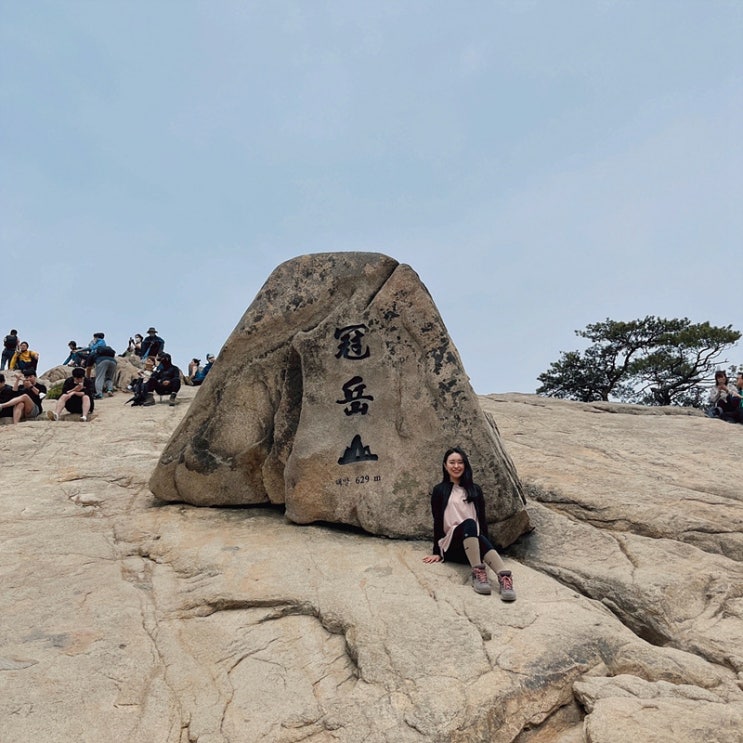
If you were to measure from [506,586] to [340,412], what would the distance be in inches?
120

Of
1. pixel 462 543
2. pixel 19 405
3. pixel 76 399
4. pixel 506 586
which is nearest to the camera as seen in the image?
pixel 506 586

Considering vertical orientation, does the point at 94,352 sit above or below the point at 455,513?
above

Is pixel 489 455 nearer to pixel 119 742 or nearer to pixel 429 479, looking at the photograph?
pixel 429 479

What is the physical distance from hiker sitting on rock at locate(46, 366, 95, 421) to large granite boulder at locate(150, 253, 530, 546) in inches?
256

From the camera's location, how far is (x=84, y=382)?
47.5 ft

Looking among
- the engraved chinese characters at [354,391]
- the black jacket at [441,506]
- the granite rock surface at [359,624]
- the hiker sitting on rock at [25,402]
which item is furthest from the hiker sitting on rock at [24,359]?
the black jacket at [441,506]

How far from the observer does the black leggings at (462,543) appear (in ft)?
19.8

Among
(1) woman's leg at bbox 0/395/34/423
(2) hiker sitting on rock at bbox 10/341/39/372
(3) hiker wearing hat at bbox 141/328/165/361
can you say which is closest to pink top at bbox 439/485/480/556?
(1) woman's leg at bbox 0/395/34/423

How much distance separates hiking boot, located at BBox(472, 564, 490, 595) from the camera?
563cm

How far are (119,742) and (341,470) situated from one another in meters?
3.89

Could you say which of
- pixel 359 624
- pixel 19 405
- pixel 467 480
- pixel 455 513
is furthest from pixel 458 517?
pixel 19 405

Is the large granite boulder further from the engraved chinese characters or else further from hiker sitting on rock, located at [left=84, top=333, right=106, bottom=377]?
hiker sitting on rock, located at [left=84, top=333, right=106, bottom=377]

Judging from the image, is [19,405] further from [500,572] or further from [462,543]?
[500,572]

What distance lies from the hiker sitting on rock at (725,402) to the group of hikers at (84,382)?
12919 millimetres
